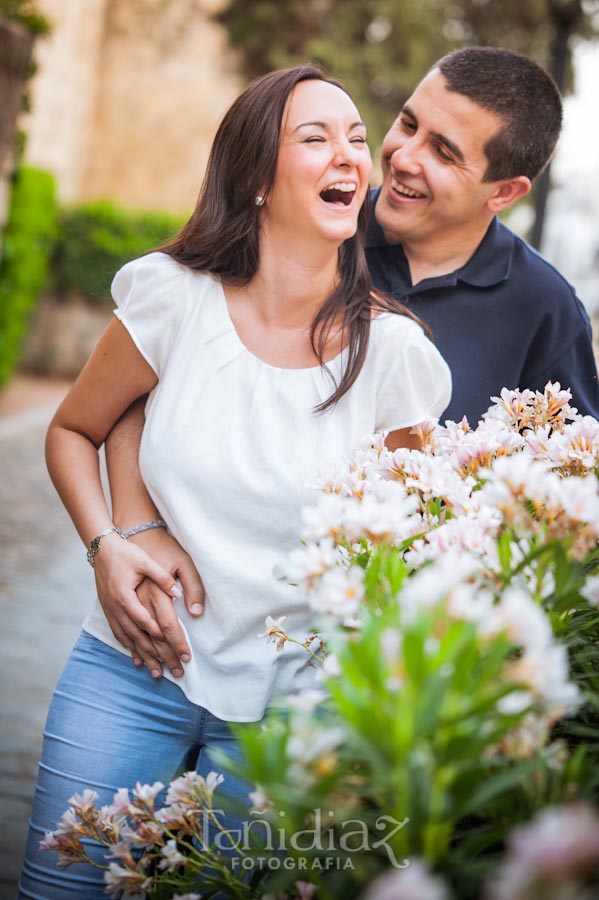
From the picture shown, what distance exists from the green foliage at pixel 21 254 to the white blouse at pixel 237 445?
8752 millimetres

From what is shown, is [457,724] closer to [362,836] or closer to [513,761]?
[513,761]

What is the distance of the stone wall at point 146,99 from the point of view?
1847 centimetres

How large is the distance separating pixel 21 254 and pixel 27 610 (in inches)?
258

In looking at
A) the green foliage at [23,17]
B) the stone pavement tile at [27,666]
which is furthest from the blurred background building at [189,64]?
the stone pavement tile at [27,666]

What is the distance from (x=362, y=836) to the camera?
1.17m

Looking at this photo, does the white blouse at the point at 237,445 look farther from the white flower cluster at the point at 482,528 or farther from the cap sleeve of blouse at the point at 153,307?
the white flower cluster at the point at 482,528

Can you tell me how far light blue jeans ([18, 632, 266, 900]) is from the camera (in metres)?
1.91

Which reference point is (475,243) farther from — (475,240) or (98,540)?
(98,540)

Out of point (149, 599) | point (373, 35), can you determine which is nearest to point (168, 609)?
point (149, 599)

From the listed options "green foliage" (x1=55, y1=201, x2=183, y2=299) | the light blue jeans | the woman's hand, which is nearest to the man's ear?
the woman's hand

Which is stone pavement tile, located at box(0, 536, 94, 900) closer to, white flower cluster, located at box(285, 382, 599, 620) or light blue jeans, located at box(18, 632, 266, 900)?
light blue jeans, located at box(18, 632, 266, 900)

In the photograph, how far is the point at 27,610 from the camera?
5570mm

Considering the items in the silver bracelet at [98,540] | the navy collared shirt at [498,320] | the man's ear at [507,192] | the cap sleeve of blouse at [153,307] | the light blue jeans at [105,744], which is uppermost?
the man's ear at [507,192]

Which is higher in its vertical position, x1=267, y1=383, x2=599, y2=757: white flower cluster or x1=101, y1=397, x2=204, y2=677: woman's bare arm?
x1=267, y1=383, x2=599, y2=757: white flower cluster
